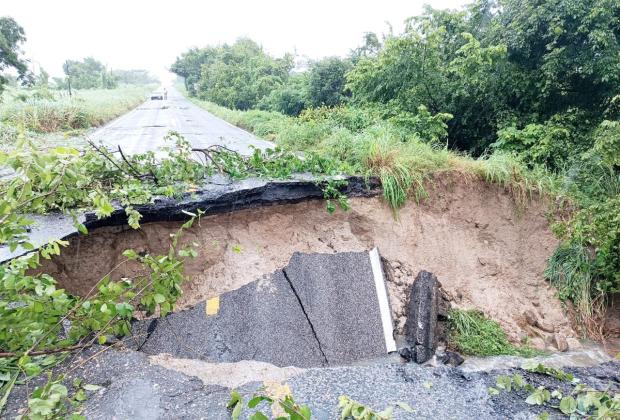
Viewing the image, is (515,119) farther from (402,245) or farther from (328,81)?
(328,81)

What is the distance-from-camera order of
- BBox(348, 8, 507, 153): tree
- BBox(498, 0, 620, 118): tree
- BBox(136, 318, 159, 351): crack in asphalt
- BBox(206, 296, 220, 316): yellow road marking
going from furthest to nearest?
BBox(348, 8, 507, 153): tree → BBox(498, 0, 620, 118): tree → BBox(206, 296, 220, 316): yellow road marking → BBox(136, 318, 159, 351): crack in asphalt

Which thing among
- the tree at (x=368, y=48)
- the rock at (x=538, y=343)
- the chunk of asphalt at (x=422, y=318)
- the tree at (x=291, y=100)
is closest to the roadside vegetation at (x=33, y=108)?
the chunk of asphalt at (x=422, y=318)

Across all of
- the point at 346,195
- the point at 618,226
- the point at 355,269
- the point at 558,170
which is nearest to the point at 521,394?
the point at 355,269

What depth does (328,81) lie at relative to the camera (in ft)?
45.7

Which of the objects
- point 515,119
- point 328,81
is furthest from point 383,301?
point 328,81

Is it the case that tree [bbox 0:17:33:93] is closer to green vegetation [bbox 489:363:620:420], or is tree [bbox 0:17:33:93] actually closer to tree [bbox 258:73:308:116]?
tree [bbox 258:73:308:116]

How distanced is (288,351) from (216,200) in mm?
1816

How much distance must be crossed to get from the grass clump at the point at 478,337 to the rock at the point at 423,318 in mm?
328

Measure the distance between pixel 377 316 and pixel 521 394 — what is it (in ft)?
5.40

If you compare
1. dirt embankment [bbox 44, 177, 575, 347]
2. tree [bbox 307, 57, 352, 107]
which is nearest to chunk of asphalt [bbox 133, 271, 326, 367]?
dirt embankment [bbox 44, 177, 575, 347]

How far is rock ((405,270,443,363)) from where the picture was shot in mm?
4194

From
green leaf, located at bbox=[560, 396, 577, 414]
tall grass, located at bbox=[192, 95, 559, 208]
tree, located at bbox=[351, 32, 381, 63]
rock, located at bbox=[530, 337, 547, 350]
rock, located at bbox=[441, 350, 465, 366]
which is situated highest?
tree, located at bbox=[351, 32, 381, 63]

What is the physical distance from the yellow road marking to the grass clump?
272 cm

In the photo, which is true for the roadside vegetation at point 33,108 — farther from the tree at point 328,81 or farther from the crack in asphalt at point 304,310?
the tree at point 328,81
